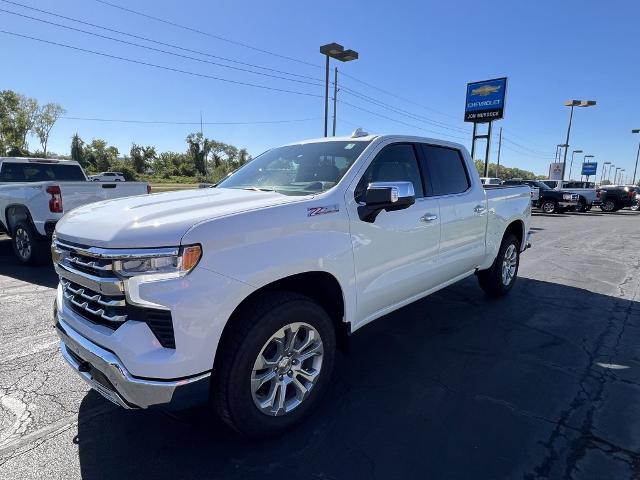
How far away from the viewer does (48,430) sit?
262 centimetres

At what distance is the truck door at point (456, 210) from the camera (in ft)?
13.0

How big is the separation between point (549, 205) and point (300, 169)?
2378cm

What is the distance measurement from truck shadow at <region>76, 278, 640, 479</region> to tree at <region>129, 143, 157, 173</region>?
302ft

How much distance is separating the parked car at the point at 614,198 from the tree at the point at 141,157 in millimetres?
82428

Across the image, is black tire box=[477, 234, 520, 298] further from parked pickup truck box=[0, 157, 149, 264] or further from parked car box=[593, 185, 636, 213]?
parked car box=[593, 185, 636, 213]

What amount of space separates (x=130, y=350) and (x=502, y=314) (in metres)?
4.25

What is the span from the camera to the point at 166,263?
2.05m

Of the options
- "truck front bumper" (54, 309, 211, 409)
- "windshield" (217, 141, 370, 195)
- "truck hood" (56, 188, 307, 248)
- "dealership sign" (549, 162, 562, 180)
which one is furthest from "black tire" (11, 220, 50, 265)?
"dealership sign" (549, 162, 562, 180)

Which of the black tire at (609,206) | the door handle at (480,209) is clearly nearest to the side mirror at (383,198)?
the door handle at (480,209)

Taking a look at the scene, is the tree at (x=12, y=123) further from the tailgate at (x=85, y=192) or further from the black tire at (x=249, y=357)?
the black tire at (x=249, y=357)

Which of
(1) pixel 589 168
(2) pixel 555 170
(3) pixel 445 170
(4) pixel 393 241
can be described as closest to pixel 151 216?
(4) pixel 393 241

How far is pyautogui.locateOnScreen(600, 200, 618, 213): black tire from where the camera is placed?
1028 inches

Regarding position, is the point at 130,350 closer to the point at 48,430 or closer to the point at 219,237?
the point at 219,237

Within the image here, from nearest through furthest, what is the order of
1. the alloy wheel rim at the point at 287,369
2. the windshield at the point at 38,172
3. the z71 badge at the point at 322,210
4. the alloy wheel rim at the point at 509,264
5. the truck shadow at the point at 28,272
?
the alloy wheel rim at the point at 287,369 → the z71 badge at the point at 322,210 → the alloy wheel rim at the point at 509,264 → the truck shadow at the point at 28,272 → the windshield at the point at 38,172
